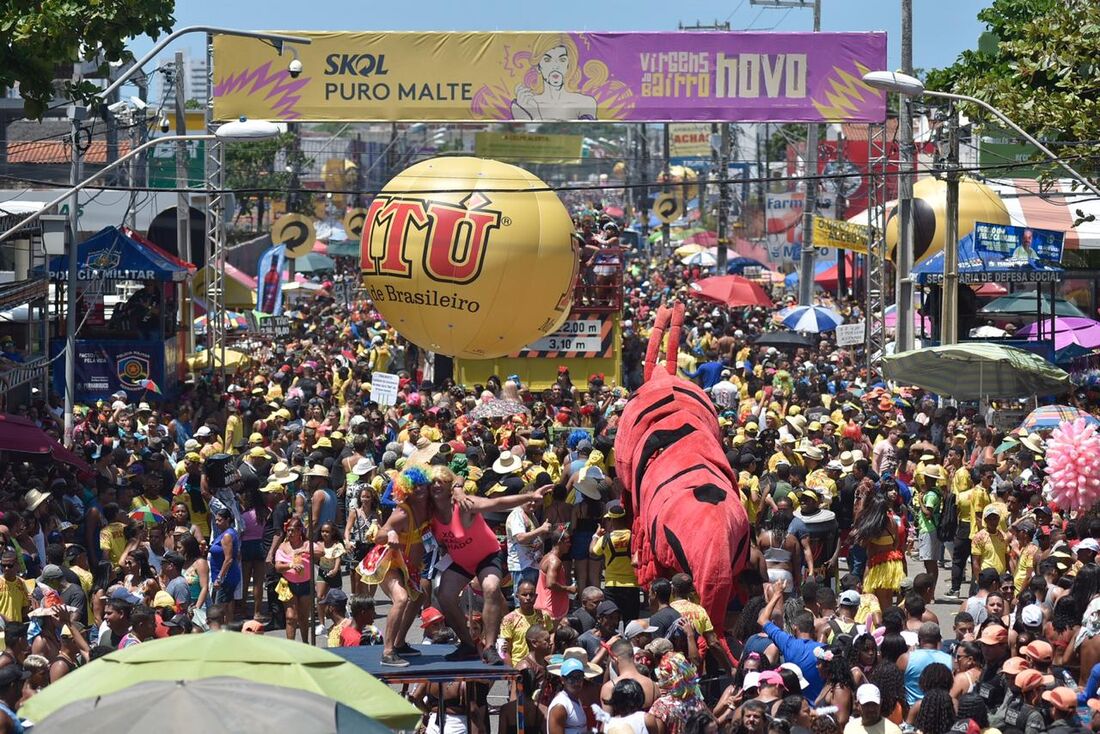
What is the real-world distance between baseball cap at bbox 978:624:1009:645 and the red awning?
920cm

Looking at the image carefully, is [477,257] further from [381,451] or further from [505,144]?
[505,144]

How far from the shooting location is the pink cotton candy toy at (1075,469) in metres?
14.3

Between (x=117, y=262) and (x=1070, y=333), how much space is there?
14.5 metres

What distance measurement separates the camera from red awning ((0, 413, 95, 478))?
52.4ft

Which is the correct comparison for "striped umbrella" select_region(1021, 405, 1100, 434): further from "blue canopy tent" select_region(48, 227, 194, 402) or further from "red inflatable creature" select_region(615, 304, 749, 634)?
"blue canopy tent" select_region(48, 227, 194, 402)

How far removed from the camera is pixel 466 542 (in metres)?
10.6

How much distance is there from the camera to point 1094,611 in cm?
1068

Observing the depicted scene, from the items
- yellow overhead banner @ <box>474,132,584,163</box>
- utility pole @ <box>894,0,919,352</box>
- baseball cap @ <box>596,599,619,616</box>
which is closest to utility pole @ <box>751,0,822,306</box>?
utility pole @ <box>894,0,919,352</box>

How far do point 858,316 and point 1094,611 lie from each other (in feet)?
85.9

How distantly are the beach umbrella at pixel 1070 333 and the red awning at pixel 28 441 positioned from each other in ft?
49.7

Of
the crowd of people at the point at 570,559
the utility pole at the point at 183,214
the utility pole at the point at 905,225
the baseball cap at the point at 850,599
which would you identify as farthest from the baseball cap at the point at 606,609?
the utility pole at the point at 183,214

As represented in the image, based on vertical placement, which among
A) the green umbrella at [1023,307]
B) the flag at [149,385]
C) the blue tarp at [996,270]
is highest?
the blue tarp at [996,270]

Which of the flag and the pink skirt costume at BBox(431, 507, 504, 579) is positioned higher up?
the pink skirt costume at BBox(431, 507, 504, 579)

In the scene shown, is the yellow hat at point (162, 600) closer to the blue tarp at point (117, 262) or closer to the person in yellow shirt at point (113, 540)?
the person in yellow shirt at point (113, 540)
